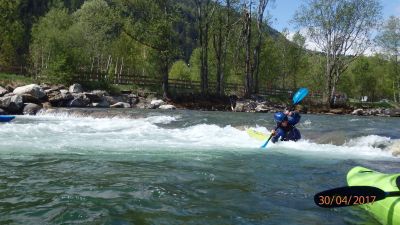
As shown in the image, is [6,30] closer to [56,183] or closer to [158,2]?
[158,2]

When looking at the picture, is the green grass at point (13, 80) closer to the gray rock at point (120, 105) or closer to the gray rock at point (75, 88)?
the gray rock at point (75, 88)

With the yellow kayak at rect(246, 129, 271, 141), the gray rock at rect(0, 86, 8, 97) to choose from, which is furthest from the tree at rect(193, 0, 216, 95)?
the yellow kayak at rect(246, 129, 271, 141)

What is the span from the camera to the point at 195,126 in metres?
15.5

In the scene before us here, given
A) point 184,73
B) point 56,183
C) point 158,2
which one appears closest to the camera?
point 56,183

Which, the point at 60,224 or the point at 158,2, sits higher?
the point at 158,2

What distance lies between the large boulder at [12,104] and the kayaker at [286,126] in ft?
48.7

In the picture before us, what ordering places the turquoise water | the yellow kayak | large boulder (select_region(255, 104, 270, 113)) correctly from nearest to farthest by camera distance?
the turquoise water < the yellow kayak < large boulder (select_region(255, 104, 270, 113))

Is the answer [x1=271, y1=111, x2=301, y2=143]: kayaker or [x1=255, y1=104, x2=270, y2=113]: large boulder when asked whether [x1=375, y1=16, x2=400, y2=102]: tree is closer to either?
[x1=255, y1=104, x2=270, y2=113]: large boulder

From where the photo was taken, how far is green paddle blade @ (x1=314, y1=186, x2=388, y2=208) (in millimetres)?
4176

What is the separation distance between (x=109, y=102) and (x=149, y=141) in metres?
16.1

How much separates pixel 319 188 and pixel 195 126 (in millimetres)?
9346

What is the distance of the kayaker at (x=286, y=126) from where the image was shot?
11.2 metres

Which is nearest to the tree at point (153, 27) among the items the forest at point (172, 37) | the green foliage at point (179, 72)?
the forest at point (172, 37)

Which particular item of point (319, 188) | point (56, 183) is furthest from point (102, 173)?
point (319, 188)
